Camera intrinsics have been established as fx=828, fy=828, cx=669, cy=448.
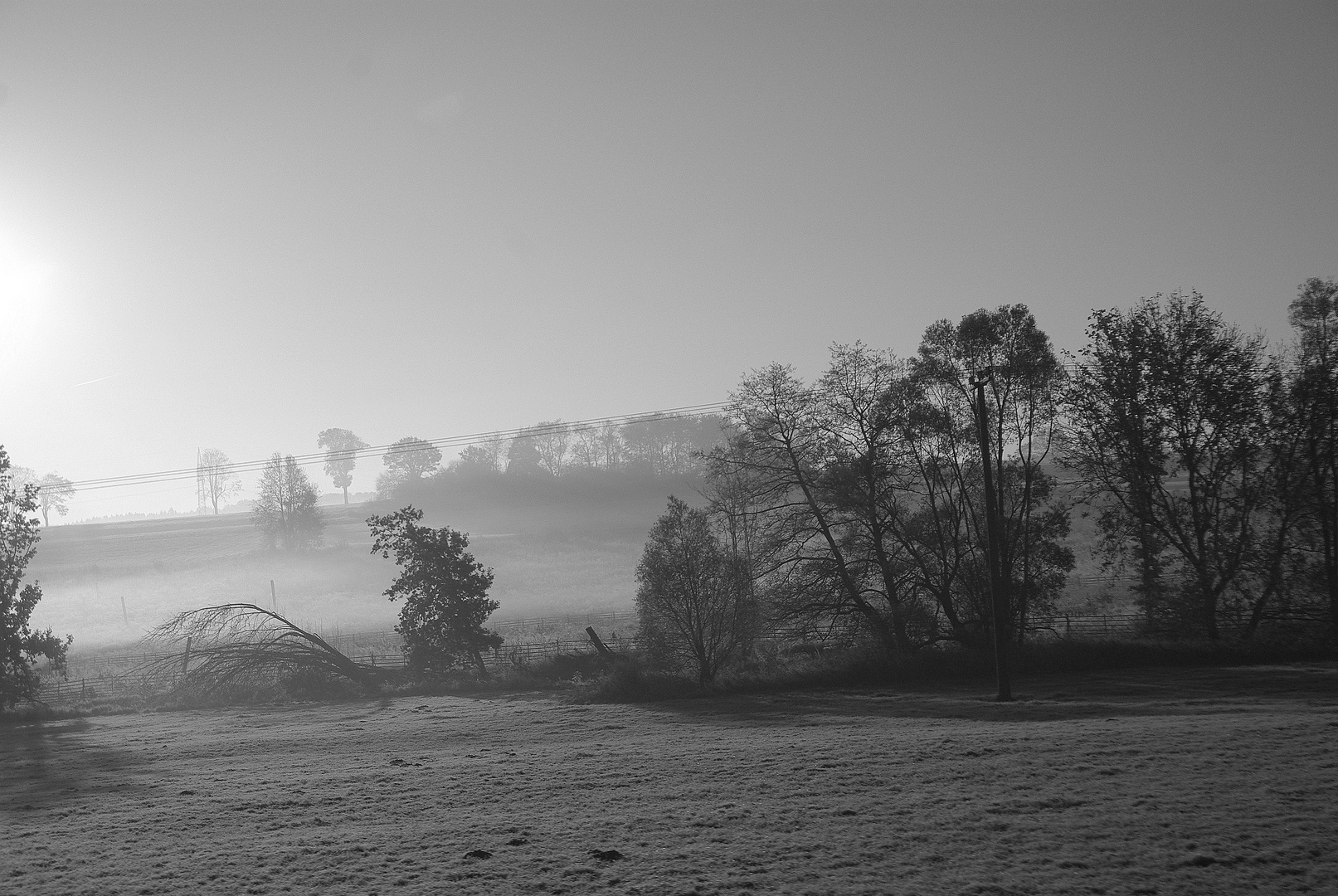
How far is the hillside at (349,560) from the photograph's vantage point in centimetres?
6425

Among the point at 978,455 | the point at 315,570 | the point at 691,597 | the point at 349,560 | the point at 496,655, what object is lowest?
the point at 496,655

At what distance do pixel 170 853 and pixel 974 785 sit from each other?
11409mm

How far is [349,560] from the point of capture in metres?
82.6

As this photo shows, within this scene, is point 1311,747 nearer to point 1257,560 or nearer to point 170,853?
point 170,853

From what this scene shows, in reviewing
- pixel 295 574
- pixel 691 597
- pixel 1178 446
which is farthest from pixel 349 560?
pixel 1178 446

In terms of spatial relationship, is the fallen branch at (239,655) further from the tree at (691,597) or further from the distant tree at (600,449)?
the distant tree at (600,449)

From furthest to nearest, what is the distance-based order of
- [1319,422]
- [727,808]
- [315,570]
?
[315,570] < [1319,422] < [727,808]

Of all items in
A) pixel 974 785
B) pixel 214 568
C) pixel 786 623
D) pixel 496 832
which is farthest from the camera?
pixel 214 568

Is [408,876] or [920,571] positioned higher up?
[920,571]

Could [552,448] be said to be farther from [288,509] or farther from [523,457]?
[288,509]

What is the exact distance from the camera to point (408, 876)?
9.66 meters

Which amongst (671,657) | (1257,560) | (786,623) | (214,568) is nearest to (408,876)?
(671,657)

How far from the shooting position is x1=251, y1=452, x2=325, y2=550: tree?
86.4 m

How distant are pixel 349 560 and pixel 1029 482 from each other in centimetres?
6790
